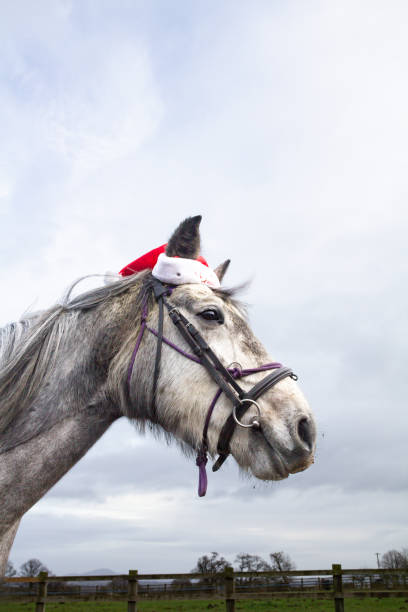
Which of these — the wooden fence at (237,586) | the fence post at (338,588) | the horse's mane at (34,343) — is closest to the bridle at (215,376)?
the horse's mane at (34,343)

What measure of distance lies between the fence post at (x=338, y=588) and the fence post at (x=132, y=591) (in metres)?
4.97

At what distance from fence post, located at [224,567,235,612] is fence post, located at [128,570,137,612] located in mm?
2182

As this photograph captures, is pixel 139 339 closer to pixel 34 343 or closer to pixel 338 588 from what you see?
pixel 34 343

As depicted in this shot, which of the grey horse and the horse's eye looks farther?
the horse's eye

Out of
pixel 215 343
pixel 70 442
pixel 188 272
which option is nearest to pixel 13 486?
pixel 70 442

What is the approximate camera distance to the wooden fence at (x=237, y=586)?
11.2 metres

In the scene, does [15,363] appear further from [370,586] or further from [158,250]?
[370,586]

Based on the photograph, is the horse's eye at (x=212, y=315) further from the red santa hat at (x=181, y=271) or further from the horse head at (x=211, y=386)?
the red santa hat at (x=181, y=271)

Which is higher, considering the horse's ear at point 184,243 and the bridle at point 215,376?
Answer: the horse's ear at point 184,243

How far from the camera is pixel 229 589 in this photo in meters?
11.4

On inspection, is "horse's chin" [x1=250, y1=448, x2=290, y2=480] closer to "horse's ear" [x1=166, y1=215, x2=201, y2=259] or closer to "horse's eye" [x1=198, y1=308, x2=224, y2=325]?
"horse's eye" [x1=198, y1=308, x2=224, y2=325]

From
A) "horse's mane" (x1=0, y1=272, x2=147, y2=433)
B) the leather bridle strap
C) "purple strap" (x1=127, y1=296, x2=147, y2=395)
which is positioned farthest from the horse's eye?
"horse's mane" (x1=0, y1=272, x2=147, y2=433)

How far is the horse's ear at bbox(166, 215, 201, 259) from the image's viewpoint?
10.6 ft

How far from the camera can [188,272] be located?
125 inches
